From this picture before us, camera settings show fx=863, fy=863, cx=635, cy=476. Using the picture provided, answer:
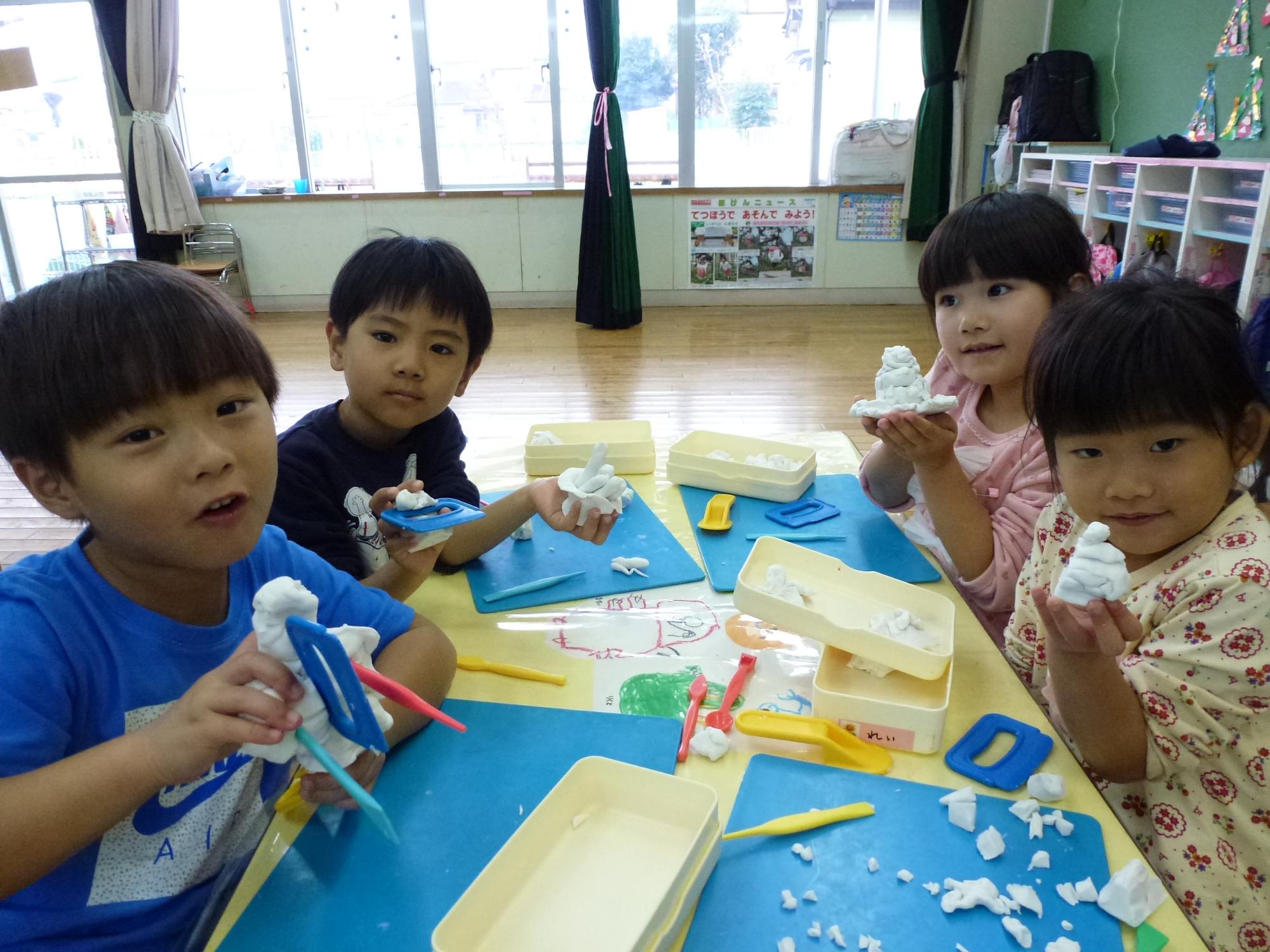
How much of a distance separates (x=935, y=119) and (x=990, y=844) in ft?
16.4

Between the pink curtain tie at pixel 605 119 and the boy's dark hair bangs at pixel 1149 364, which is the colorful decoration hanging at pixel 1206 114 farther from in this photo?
the boy's dark hair bangs at pixel 1149 364

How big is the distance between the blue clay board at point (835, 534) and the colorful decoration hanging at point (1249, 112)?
2.66 m

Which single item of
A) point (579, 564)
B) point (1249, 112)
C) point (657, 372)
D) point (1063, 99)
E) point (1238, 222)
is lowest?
point (657, 372)

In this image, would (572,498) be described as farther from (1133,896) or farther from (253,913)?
(1133,896)

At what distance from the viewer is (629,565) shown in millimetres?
1095

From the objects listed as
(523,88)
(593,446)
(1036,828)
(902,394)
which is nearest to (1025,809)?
(1036,828)

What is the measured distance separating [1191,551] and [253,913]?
2.73 ft

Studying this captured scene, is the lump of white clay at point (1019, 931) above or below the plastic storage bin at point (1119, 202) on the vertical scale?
below

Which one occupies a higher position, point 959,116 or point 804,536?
point 959,116

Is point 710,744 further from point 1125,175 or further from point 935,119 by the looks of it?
point 935,119

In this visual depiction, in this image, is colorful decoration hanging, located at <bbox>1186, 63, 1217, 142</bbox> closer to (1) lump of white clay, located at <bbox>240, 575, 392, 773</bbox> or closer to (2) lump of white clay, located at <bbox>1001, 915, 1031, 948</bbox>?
(2) lump of white clay, located at <bbox>1001, 915, 1031, 948</bbox>

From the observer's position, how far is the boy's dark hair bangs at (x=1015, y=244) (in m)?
1.16

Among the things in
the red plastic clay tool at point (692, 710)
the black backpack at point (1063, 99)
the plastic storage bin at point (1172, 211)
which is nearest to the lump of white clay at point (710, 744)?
the red plastic clay tool at point (692, 710)

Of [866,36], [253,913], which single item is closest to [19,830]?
[253,913]
